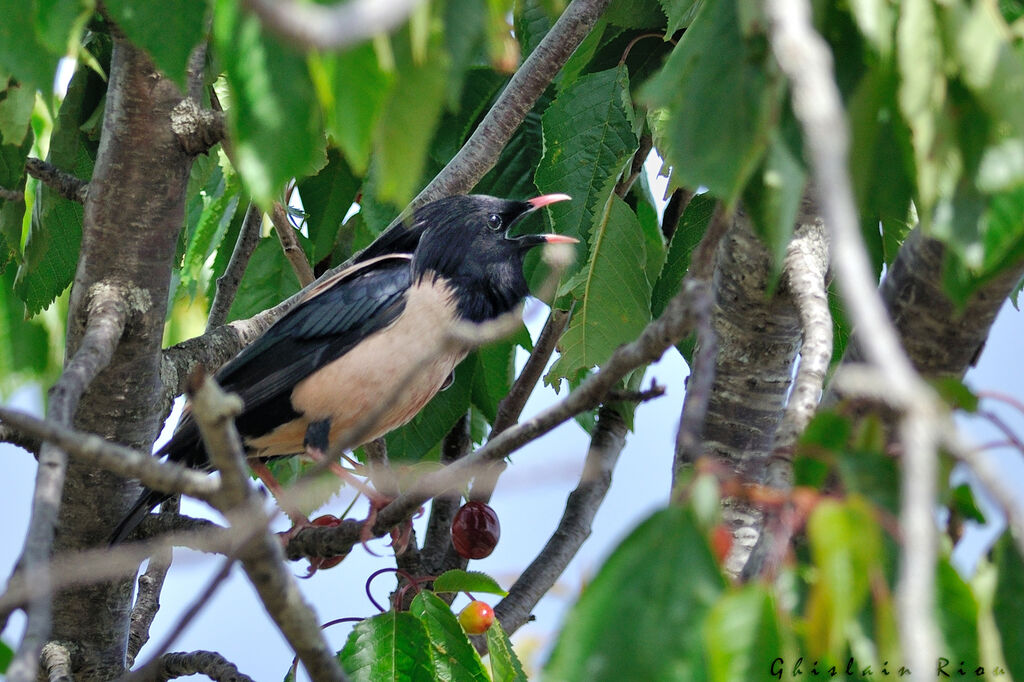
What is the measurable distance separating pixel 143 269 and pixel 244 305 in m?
1.63

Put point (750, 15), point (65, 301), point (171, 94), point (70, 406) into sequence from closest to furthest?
point (750, 15) < point (70, 406) < point (171, 94) < point (65, 301)

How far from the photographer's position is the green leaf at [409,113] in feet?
3.77

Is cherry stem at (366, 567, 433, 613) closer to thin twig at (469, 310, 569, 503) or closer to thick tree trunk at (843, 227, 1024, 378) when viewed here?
thin twig at (469, 310, 569, 503)

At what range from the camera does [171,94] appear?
2.65 meters

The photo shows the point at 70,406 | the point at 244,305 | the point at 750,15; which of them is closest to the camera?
the point at 750,15

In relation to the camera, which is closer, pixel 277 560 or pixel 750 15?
pixel 750 15

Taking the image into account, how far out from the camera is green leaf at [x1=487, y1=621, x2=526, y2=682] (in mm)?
2740

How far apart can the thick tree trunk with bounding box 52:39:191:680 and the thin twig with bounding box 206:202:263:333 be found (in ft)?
3.96

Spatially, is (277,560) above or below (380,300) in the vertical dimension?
below

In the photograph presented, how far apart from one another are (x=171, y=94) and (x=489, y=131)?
93cm

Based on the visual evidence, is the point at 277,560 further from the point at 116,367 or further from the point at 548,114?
the point at 548,114

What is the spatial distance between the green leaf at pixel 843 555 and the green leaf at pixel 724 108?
1.20ft

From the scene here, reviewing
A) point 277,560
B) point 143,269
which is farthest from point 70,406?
point 143,269

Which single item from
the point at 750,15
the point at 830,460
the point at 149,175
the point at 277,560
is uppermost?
the point at 149,175
